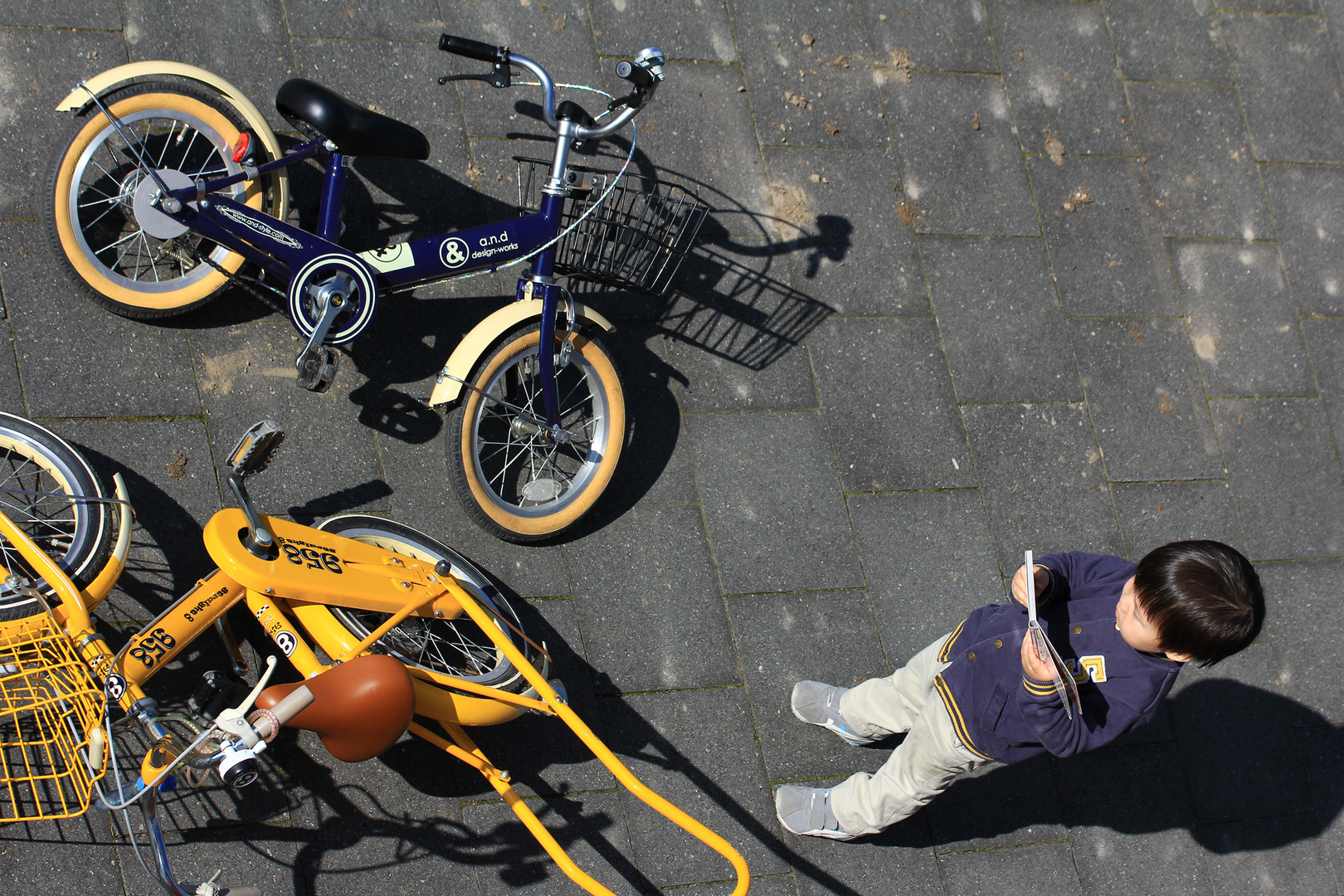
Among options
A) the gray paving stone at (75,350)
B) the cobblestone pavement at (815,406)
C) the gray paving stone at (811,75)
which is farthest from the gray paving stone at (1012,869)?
the gray paving stone at (75,350)

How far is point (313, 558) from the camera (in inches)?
121

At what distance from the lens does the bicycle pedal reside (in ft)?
10.6

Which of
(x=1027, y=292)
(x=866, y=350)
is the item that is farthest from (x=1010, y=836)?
(x=1027, y=292)

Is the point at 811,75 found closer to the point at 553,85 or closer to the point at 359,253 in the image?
the point at 553,85

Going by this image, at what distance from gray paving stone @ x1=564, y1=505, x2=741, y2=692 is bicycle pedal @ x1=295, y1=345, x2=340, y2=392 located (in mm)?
1101

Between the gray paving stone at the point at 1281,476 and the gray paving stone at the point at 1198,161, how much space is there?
0.97 meters

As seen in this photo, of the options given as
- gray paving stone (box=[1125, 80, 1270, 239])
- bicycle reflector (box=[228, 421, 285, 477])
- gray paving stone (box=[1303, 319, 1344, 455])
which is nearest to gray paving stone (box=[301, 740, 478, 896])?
bicycle reflector (box=[228, 421, 285, 477])

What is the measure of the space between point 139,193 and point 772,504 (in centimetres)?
256

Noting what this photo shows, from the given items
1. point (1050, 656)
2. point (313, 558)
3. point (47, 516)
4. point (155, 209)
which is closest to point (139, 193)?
point (155, 209)

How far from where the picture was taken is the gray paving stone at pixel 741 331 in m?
4.14

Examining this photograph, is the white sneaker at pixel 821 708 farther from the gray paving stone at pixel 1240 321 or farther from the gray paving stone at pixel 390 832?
the gray paving stone at pixel 1240 321

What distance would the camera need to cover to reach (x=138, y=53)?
12.2 ft

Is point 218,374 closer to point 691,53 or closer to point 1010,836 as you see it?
point 691,53

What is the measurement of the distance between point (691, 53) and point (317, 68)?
1.62m
